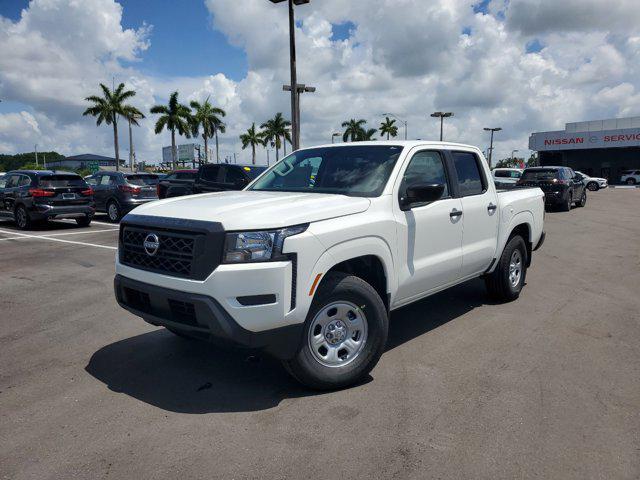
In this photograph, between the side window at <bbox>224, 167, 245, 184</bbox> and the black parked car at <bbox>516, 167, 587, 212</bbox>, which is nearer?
the side window at <bbox>224, 167, 245, 184</bbox>

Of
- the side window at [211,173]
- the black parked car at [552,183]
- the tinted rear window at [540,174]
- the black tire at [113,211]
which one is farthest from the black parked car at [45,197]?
the tinted rear window at [540,174]

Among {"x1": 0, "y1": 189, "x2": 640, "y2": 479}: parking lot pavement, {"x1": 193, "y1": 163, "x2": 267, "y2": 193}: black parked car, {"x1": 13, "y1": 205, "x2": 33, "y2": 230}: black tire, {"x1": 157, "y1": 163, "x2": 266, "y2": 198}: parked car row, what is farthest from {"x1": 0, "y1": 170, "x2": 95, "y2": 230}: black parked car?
{"x1": 0, "y1": 189, "x2": 640, "y2": 479}: parking lot pavement

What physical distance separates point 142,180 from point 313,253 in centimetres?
1375

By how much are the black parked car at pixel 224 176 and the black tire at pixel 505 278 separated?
7601 mm

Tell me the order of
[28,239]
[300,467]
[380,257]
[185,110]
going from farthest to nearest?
[185,110] → [28,239] → [380,257] → [300,467]

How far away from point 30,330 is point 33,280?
107 inches

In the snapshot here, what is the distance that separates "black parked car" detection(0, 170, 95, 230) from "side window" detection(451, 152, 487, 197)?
12.3m

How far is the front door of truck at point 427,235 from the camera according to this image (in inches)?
→ 161

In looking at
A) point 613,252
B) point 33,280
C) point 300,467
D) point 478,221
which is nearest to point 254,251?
point 300,467

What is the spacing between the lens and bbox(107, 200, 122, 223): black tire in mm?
15604

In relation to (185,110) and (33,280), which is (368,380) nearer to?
(33,280)

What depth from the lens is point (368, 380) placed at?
3.81 m

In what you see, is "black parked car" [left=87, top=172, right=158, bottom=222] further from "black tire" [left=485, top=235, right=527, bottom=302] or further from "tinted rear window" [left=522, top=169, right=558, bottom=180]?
"tinted rear window" [left=522, top=169, right=558, bottom=180]

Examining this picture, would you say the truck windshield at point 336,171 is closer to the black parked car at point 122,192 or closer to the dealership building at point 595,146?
the black parked car at point 122,192
